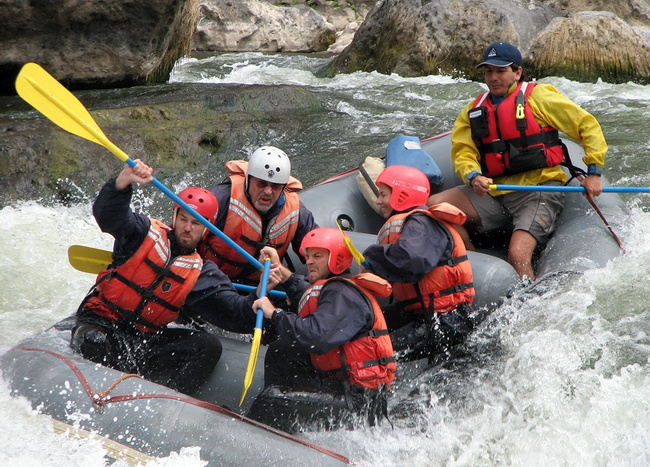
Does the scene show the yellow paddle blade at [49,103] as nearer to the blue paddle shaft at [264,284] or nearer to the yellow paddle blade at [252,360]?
the blue paddle shaft at [264,284]

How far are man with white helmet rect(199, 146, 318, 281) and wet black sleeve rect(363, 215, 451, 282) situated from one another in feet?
2.11

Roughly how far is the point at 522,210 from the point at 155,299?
7.61 ft

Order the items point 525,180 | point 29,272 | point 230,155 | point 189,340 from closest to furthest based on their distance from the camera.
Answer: point 189,340 < point 525,180 < point 29,272 < point 230,155

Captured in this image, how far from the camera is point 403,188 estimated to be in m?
3.45

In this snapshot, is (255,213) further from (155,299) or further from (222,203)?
(155,299)

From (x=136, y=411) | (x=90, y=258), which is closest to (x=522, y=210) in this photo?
(x=90, y=258)

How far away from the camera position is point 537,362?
11.1ft

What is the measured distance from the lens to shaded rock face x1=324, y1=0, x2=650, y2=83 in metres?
→ 10.0

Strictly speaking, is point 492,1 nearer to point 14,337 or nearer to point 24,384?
point 14,337

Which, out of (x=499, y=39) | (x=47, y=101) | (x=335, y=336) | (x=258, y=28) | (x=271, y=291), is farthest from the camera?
(x=258, y=28)

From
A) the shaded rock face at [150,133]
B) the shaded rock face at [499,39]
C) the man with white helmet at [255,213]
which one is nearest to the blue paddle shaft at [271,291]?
the man with white helmet at [255,213]

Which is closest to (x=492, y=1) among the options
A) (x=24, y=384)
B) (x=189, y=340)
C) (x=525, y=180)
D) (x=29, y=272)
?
(x=525, y=180)

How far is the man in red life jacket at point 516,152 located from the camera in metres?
4.06

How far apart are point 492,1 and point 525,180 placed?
7.16 metres
